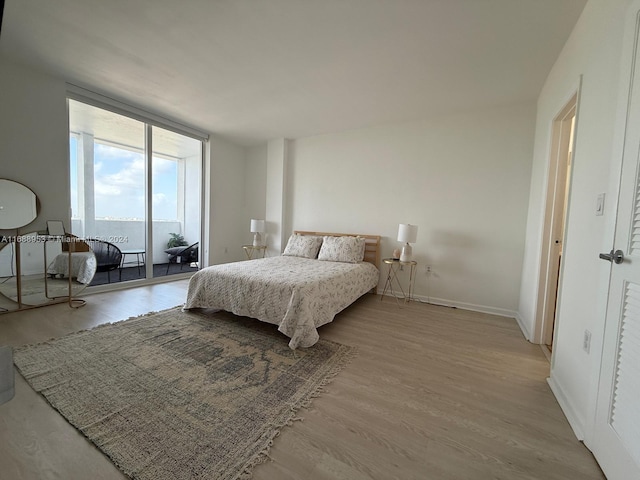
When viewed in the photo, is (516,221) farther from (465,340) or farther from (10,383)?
(10,383)

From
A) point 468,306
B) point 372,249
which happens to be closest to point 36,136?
point 372,249

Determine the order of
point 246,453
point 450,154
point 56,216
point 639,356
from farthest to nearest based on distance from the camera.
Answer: point 450,154 < point 56,216 < point 246,453 < point 639,356

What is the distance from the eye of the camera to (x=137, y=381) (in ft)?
5.61

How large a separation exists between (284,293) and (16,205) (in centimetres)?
316

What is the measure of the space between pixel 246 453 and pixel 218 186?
461 cm

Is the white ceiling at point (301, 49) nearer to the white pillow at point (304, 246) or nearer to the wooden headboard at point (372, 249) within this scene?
the wooden headboard at point (372, 249)

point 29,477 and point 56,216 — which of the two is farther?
point 56,216

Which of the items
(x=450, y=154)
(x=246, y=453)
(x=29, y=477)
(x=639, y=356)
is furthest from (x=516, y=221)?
(x=29, y=477)

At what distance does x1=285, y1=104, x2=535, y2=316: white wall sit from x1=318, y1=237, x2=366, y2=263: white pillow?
1.31 feet

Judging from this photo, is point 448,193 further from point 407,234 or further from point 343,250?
point 343,250

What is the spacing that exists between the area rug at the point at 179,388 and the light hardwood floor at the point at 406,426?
83 millimetres

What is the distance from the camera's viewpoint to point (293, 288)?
7.69ft

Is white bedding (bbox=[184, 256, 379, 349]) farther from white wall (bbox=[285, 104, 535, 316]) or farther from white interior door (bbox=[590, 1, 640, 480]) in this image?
white interior door (bbox=[590, 1, 640, 480])

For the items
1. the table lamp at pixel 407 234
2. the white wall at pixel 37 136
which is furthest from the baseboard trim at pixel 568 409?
the white wall at pixel 37 136
